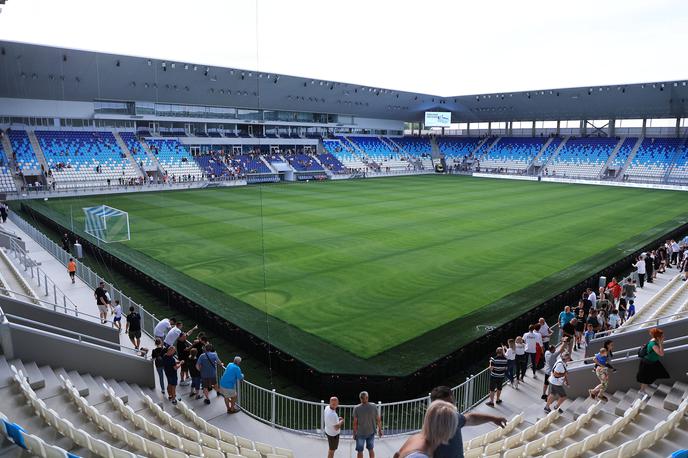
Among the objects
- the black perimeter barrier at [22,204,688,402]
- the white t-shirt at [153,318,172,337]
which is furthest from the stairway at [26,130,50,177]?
the white t-shirt at [153,318,172,337]

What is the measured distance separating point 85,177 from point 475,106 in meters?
52.7

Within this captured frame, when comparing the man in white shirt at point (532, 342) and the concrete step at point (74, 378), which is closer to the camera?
the concrete step at point (74, 378)

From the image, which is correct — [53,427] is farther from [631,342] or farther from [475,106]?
[475,106]

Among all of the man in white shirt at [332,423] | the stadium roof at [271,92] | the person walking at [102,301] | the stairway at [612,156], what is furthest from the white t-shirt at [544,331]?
the stairway at [612,156]

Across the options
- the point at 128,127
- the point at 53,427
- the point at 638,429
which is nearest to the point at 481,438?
the point at 638,429

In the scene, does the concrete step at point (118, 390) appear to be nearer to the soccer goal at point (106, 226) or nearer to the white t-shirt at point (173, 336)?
the white t-shirt at point (173, 336)

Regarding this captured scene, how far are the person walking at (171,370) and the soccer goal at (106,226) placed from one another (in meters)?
16.7

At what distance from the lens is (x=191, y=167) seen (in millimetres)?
54750

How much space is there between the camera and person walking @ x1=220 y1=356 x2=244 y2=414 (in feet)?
29.6

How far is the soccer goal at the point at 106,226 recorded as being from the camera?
24723 mm

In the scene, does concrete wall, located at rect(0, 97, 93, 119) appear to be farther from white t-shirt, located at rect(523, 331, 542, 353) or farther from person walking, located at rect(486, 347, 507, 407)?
person walking, located at rect(486, 347, 507, 407)

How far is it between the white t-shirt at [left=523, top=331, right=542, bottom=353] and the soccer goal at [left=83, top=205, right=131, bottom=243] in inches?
798

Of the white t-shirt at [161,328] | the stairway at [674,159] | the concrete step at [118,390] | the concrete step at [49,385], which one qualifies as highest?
the stairway at [674,159]

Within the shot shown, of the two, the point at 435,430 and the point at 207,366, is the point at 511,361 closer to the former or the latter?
the point at 207,366
